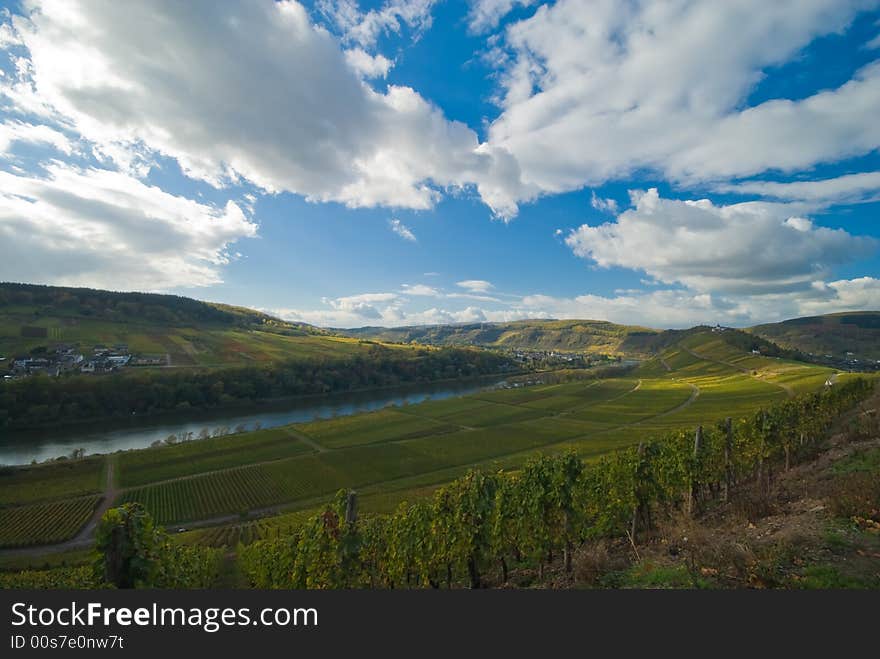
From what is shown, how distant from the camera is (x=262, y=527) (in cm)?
3688

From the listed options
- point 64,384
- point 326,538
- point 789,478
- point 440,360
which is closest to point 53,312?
point 64,384

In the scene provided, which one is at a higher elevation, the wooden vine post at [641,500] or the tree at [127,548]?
the tree at [127,548]

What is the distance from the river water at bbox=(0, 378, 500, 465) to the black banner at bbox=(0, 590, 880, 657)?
8000cm

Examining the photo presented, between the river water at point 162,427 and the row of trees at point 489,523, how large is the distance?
70.1m

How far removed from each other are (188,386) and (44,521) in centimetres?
6188

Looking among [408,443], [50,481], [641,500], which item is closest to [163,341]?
[50,481]

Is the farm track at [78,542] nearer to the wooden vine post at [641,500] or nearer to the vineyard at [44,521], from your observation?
the vineyard at [44,521]

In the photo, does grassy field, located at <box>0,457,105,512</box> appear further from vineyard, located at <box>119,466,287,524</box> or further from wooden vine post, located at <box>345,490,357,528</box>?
wooden vine post, located at <box>345,490,357,528</box>

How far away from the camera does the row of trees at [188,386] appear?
78.2m

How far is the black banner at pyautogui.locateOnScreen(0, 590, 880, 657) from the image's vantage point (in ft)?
14.6

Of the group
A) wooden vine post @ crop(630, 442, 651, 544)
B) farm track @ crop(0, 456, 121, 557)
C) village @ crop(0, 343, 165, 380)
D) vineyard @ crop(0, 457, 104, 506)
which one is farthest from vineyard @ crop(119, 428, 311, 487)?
village @ crop(0, 343, 165, 380)

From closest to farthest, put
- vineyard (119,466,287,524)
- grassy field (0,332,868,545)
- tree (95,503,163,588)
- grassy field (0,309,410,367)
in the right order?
tree (95,503,163,588)
vineyard (119,466,287,524)
grassy field (0,332,868,545)
grassy field (0,309,410,367)

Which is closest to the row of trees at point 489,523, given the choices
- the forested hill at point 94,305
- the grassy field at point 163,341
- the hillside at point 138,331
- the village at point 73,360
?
the village at point 73,360

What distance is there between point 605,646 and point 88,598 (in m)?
6.27
